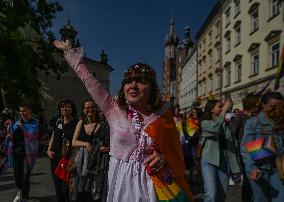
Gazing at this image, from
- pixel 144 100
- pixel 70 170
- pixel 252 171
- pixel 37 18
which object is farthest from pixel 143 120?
pixel 37 18

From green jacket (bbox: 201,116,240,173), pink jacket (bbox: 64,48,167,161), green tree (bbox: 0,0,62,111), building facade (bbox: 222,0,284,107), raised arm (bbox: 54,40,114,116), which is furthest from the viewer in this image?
building facade (bbox: 222,0,284,107)

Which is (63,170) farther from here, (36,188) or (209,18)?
(209,18)

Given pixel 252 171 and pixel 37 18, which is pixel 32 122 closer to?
pixel 252 171

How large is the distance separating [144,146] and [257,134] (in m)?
2.52

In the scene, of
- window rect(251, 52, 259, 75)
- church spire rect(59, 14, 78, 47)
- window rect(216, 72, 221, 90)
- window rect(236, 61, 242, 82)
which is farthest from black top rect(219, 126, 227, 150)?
window rect(216, 72, 221, 90)

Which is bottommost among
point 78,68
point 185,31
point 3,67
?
point 78,68

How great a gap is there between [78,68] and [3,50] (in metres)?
17.3

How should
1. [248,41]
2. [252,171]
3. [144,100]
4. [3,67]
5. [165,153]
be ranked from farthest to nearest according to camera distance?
[248,41]
[3,67]
[252,171]
[144,100]
[165,153]

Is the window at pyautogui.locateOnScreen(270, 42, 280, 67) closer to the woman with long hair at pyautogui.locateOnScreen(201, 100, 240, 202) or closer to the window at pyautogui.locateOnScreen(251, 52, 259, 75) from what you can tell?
the window at pyautogui.locateOnScreen(251, 52, 259, 75)

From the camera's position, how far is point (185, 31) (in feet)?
302

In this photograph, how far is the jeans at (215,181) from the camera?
5414mm

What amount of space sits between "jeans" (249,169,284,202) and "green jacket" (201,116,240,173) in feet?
2.52

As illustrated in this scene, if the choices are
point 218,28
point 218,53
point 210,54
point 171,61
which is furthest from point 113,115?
point 171,61

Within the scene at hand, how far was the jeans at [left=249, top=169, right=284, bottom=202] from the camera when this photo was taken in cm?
455
